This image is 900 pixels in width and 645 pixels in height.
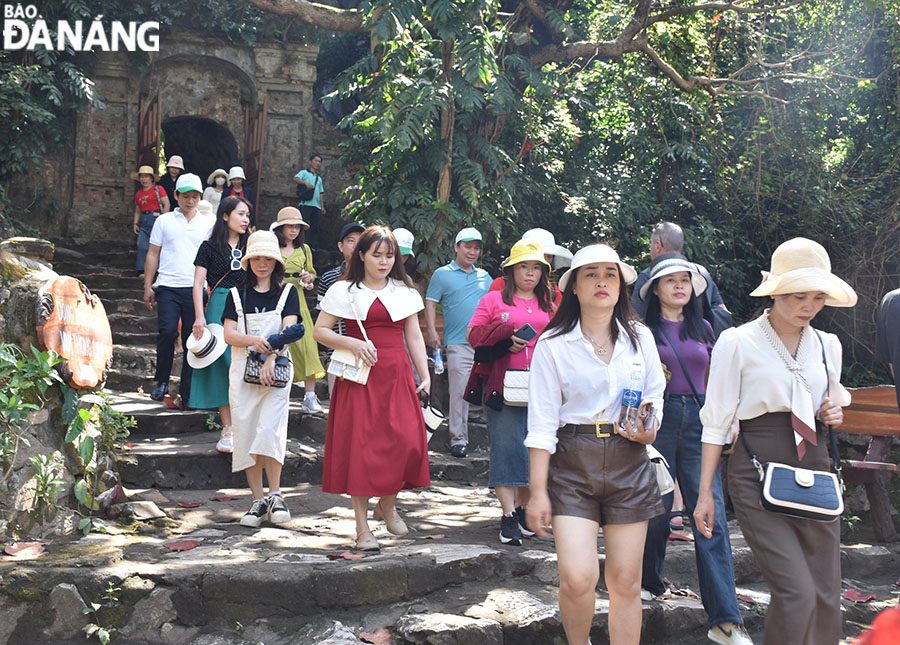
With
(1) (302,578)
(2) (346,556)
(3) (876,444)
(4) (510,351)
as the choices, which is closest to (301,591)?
(1) (302,578)

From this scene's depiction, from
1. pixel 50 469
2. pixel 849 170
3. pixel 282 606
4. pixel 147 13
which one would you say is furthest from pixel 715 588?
pixel 147 13

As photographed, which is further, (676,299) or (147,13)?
(147,13)

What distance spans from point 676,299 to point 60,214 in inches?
572

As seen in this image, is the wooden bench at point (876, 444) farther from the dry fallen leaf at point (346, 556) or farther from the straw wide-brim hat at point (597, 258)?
the dry fallen leaf at point (346, 556)

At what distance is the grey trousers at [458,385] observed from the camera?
7.87m

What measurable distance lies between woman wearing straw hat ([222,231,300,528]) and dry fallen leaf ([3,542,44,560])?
1.23 meters

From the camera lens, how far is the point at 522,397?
5.42 m

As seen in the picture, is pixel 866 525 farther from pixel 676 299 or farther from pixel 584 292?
pixel 584 292

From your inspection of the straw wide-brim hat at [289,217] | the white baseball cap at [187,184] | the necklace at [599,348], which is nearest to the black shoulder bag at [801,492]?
the necklace at [599,348]

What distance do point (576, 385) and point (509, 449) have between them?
1849 millimetres

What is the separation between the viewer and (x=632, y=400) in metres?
3.72

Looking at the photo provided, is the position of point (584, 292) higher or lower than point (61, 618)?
higher

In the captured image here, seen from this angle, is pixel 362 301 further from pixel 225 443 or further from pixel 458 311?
pixel 458 311

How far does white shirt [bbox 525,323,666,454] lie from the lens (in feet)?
12.2
